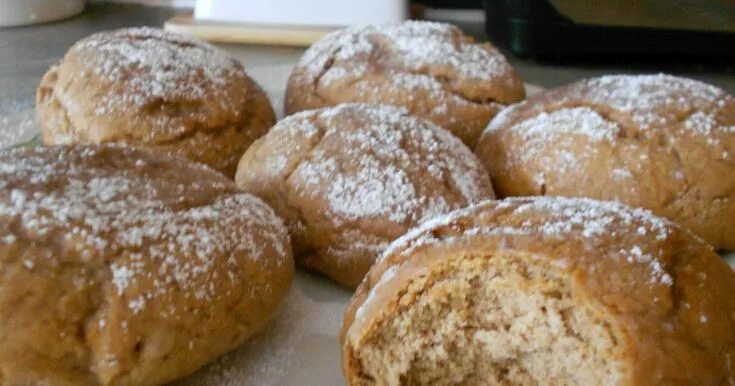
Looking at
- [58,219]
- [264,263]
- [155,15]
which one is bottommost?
[155,15]

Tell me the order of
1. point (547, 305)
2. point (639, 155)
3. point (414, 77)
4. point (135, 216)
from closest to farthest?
point (547, 305)
point (135, 216)
point (639, 155)
point (414, 77)

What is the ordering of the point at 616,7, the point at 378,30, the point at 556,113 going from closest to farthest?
1. the point at 556,113
2. the point at 378,30
3. the point at 616,7

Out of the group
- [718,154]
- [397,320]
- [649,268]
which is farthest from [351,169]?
[718,154]

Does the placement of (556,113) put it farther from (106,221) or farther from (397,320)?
(106,221)

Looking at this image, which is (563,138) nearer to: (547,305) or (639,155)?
(639,155)

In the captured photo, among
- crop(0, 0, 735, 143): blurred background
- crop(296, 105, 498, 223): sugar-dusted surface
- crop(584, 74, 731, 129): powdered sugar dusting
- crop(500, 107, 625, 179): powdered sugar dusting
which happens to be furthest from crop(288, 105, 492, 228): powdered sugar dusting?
crop(0, 0, 735, 143): blurred background

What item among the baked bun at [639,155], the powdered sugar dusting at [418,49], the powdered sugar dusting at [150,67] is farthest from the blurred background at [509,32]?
the baked bun at [639,155]

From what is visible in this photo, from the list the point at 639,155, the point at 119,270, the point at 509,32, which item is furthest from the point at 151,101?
the point at 509,32

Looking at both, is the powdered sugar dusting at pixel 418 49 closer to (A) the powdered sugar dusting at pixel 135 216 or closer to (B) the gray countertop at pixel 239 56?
(A) the powdered sugar dusting at pixel 135 216
